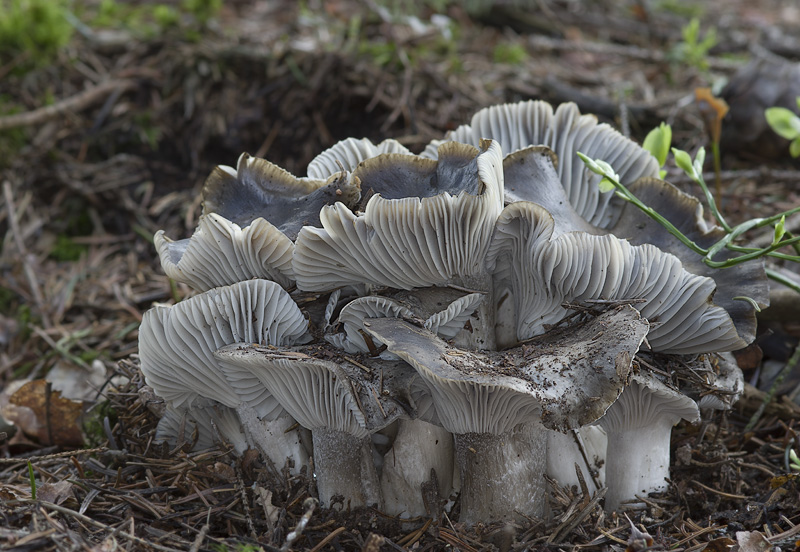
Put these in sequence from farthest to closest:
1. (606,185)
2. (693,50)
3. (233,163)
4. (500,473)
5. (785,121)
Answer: (693,50), (233,163), (785,121), (606,185), (500,473)

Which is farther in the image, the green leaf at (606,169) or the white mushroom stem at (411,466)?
the white mushroom stem at (411,466)

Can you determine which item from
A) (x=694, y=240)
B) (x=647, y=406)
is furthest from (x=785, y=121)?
(x=647, y=406)

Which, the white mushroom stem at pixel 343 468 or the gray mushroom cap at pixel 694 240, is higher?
the gray mushroom cap at pixel 694 240

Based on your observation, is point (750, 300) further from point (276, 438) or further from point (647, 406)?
point (276, 438)

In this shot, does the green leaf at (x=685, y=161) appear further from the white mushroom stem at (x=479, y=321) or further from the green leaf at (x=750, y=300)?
the white mushroom stem at (x=479, y=321)

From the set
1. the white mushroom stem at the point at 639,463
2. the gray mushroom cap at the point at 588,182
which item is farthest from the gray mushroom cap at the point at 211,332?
the white mushroom stem at the point at 639,463

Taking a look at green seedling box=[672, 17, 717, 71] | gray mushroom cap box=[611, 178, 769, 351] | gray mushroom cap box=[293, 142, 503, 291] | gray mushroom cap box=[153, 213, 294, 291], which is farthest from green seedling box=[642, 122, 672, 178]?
green seedling box=[672, 17, 717, 71]
